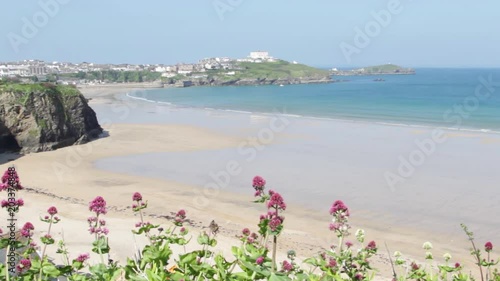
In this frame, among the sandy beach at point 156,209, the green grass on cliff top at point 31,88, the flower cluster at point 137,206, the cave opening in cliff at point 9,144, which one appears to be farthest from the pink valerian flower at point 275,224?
the green grass on cliff top at point 31,88

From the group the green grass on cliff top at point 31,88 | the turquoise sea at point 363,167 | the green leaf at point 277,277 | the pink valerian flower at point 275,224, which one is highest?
the pink valerian flower at point 275,224

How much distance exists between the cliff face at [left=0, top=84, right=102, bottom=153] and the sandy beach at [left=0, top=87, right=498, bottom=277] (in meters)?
0.98

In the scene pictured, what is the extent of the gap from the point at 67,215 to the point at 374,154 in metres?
15.3

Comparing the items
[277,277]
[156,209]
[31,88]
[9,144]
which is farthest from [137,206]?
[31,88]

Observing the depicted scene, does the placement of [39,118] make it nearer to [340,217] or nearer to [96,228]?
[96,228]

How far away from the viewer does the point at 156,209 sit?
15117mm

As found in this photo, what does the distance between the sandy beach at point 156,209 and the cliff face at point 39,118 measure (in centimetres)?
98

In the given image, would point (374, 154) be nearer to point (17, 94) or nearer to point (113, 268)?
point (17, 94)

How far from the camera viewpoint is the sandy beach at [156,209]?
11523 millimetres

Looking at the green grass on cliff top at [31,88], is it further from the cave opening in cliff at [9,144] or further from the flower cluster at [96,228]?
the flower cluster at [96,228]

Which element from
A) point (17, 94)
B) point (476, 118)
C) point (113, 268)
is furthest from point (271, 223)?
point (476, 118)

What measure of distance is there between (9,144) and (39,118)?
192 centimetres

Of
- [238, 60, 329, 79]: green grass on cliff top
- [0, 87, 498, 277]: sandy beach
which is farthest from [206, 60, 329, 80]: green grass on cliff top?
[0, 87, 498, 277]: sandy beach

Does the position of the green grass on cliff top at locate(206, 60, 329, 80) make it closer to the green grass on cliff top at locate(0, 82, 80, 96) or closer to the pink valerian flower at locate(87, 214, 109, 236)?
the green grass on cliff top at locate(0, 82, 80, 96)
